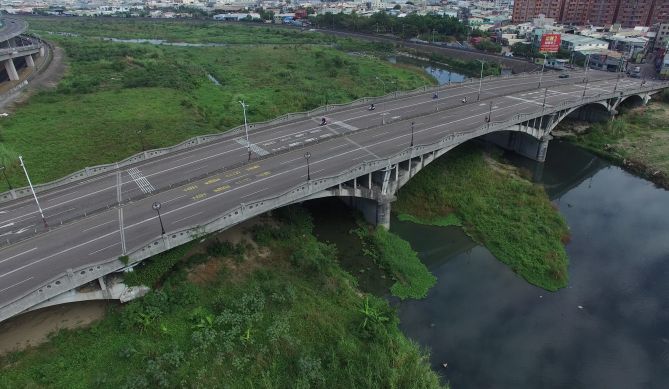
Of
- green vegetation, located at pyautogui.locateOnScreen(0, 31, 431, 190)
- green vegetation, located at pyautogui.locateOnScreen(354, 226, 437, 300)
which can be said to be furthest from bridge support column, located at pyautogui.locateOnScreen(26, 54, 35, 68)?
green vegetation, located at pyautogui.locateOnScreen(354, 226, 437, 300)

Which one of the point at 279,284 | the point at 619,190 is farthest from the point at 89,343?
the point at 619,190

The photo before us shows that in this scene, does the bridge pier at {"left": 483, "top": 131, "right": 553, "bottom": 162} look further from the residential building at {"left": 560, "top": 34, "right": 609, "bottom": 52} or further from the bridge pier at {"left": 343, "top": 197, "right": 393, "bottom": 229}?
the residential building at {"left": 560, "top": 34, "right": 609, "bottom": 52}

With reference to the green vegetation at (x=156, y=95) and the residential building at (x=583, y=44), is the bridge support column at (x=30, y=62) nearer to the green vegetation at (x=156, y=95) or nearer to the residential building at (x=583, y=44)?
the green vegetation at (x=156, y=95)

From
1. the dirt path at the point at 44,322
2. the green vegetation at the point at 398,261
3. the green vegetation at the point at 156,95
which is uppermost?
the green vegetation at the point at 156,95

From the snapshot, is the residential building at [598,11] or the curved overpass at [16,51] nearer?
the curved overpass at [16,51]

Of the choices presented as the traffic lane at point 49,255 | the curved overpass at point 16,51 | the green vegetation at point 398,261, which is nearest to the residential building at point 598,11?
the green vegetation at point 398,261

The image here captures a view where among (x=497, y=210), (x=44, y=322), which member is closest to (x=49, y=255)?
(x=44, y=322)

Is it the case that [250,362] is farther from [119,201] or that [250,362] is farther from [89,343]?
[119,201]

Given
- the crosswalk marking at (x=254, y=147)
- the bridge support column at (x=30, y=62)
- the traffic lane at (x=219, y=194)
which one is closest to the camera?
the traffic lane at (x=219, y=194)
